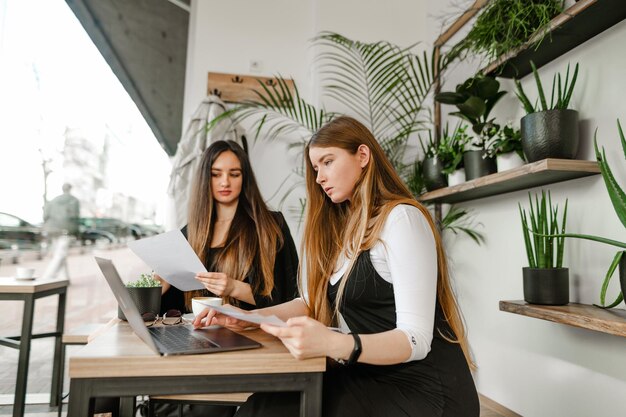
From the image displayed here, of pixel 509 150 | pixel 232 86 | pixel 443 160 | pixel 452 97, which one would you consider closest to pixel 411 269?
pixel 509 150

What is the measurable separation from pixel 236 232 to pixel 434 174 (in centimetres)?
117

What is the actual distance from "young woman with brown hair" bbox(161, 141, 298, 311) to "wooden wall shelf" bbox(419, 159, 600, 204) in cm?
89

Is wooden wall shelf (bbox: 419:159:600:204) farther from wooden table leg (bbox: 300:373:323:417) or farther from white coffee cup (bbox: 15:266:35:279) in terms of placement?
white coffee cup (bbox: 15:266:35:279)

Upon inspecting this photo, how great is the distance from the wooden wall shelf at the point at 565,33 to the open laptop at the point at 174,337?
154 centimetres

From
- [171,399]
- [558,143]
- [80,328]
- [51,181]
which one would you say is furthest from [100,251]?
[558,143]

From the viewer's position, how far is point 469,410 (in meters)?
1.03

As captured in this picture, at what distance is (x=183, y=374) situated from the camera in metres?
0.77

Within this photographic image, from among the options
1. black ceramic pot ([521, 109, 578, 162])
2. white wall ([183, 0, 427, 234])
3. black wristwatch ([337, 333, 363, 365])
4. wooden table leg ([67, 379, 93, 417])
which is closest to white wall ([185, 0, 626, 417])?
white wall ([183, 0, 427, 234])

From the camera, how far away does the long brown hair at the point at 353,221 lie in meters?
1.12

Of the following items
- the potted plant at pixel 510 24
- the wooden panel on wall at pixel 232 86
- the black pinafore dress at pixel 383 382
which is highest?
the wooden panel on wall at pixel 232 86

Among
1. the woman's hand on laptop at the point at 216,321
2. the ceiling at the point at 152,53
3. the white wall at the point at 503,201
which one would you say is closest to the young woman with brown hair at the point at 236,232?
the woman's hand on laptop at the point at 216,321

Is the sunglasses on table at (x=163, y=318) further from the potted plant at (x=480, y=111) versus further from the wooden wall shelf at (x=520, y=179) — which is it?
the potted plant at (x=480, y=111)

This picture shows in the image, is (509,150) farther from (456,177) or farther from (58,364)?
(58,364)

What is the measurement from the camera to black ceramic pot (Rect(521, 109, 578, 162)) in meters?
1.63
